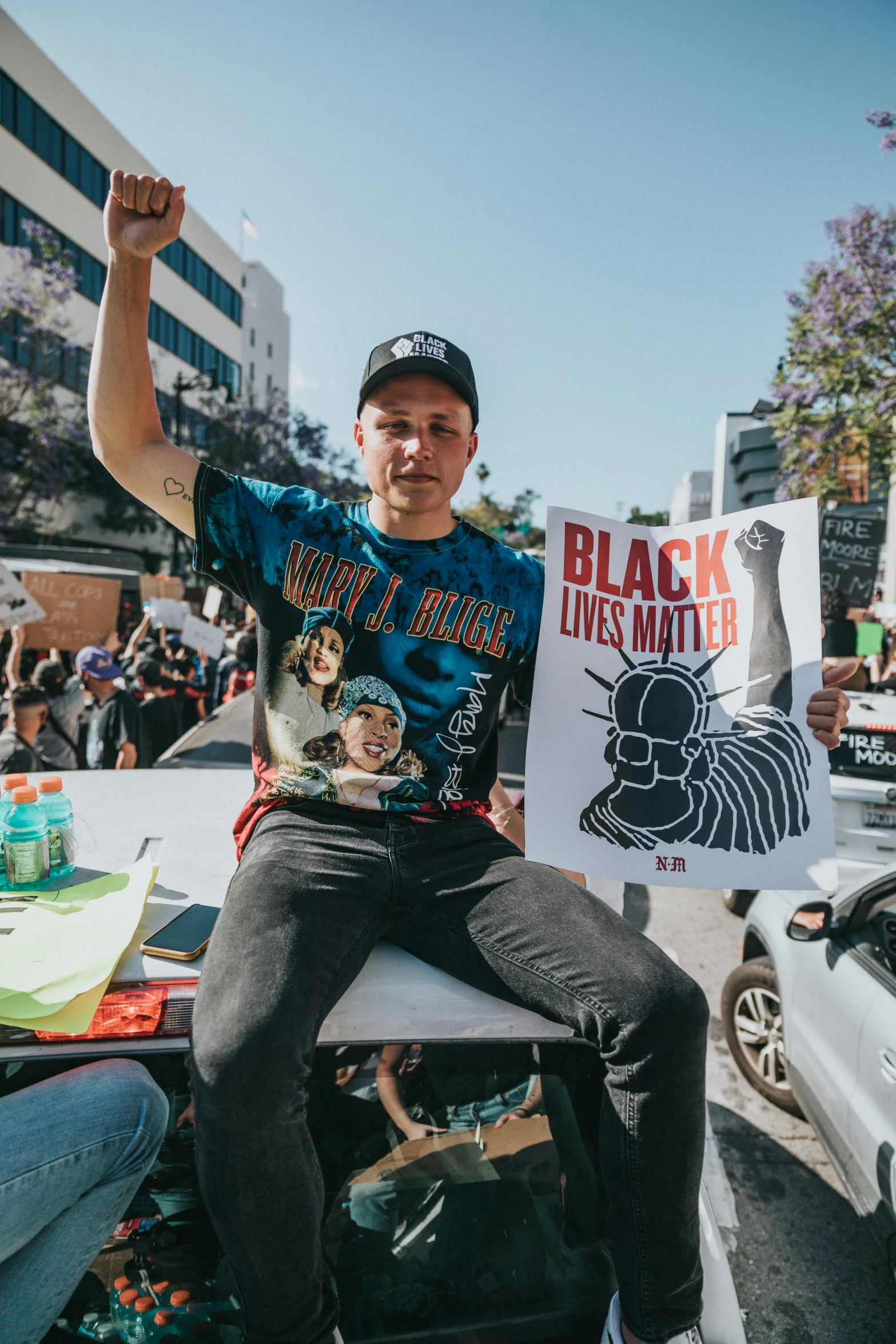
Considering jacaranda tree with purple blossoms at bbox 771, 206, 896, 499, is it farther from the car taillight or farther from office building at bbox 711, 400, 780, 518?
office building at bbox 711, 400, 780, 518

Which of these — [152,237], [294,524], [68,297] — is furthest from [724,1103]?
[68,297]

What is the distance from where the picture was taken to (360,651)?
1.85m

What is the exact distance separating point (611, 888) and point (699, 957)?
2.58 metres

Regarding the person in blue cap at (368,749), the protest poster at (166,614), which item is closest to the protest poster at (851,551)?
the protest poster at (166,614)

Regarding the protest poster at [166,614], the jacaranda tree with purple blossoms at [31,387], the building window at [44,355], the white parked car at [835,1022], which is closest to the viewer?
the white parked car at [835,1022]

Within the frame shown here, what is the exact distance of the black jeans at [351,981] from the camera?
1.24 metres

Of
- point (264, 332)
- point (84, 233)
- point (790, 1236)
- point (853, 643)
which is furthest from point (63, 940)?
point (264, 332)

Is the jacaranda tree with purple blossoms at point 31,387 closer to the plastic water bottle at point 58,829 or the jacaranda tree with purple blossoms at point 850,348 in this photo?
the jacaranda tree with purple blossoms at point 850,348

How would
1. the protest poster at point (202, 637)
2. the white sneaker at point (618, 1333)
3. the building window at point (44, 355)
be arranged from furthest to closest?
Answer: the building window at point (44, 355), the protest poster at point (202, 637), the white sneaker at point (618, 1333)

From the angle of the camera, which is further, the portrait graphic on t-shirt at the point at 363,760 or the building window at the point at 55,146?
the building window at the point at 55,146

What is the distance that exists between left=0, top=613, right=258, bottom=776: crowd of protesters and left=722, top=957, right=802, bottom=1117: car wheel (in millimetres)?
3262

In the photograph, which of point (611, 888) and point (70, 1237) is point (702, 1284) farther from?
point (611, 888)

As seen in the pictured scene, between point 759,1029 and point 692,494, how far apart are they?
75525 mm

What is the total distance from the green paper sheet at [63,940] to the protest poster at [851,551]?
8.38m
